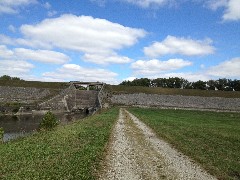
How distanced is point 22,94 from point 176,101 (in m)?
45.9

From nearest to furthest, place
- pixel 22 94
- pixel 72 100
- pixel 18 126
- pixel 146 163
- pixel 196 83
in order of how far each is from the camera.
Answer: pixel 146 163, pixel 18 126, pixel 72 100, pixel 22 94, pixel 196 83

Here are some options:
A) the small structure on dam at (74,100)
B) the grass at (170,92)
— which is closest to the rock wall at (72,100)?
the small structure on dam at (74,100)

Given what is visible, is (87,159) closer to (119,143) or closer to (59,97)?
(119,143)

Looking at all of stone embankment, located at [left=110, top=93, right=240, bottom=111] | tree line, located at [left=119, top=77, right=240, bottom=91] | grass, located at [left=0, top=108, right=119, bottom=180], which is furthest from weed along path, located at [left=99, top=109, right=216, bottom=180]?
tree line, located at [left=119, top=77, right=240, bottom=91]

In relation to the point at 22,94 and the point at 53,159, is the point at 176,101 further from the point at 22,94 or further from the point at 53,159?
the point at 53,159

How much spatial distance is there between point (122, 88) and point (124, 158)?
101m

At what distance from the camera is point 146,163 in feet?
59.3

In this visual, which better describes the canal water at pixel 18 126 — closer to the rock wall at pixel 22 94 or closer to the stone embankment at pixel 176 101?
the rock wall at pixel 22 94

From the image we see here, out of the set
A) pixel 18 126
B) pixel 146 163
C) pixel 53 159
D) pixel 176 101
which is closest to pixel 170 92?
pixel 176 101

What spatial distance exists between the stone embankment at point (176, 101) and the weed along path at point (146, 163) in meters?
76.6

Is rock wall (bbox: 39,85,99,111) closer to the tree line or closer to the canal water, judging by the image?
the canal water

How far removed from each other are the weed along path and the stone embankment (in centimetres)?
7658

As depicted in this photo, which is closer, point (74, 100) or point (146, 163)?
point (146, 163)

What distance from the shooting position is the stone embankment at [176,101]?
10400 centimetres
